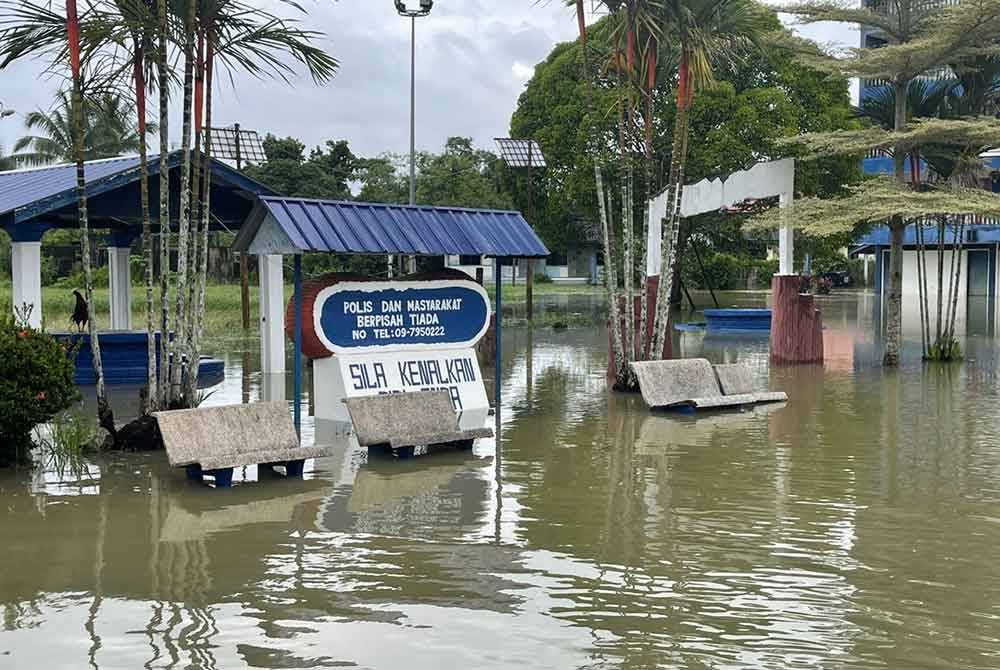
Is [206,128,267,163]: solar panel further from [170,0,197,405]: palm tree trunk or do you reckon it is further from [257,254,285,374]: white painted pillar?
[170,0,197,405]: palm tree trunk

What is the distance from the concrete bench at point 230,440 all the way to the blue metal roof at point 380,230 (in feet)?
9.05

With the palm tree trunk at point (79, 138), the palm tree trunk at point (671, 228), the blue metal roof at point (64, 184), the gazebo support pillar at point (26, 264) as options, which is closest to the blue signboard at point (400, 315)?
the palm tree trunk at point (79, 138)

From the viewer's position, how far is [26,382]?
11547 mm

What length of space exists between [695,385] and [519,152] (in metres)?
28.8

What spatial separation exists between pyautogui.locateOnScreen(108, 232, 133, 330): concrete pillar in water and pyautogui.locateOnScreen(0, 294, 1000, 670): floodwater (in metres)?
11.9

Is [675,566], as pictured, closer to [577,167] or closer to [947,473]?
[947,473]

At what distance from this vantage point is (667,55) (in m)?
20.7

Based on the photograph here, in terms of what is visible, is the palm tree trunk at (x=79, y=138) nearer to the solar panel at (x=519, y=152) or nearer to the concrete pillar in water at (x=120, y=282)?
the concrete pillar in water at (x=120, y=282)

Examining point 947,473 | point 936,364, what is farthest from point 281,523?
point 936,364

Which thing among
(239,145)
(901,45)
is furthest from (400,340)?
(239,145)

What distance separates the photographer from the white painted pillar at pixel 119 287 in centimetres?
2364

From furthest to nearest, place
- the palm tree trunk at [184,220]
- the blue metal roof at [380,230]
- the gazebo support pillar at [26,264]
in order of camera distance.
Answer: the gazebo support pillar at [26,264], the blue metal roof at [380,230], the palm tree trunk at [184,220]

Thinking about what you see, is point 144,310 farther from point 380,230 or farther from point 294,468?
point 294,468

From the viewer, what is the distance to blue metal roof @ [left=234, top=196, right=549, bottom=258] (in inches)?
553
